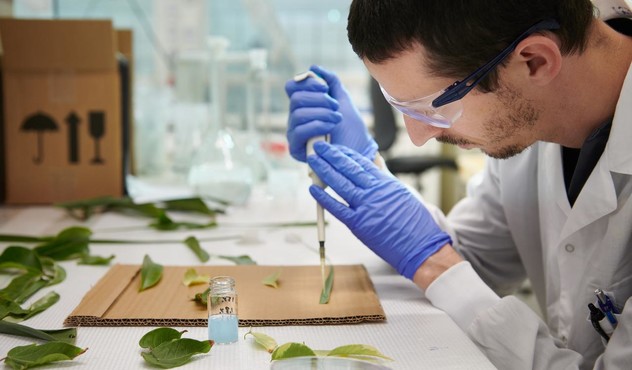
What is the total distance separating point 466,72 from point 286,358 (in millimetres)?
563

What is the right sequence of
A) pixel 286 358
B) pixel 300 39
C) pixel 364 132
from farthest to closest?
pixel 300 39
pixel 364 132
pixel 286 358

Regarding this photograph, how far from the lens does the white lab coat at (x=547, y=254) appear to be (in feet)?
3.24

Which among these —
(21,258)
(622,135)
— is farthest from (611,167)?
(21,258)

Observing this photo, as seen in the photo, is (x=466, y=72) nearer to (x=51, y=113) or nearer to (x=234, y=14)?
(x=51, y=113)

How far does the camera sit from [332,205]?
117cm

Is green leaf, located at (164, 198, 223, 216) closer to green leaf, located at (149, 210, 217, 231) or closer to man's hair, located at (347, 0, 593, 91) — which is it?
green leaf, located at (149, 210, 217, 231)

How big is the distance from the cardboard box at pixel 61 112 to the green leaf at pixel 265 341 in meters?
1.19

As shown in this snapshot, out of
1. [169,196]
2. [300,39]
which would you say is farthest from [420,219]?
[300,39]

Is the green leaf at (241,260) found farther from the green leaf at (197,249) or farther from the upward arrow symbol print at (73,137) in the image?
the upward arrow symbol print at (73,137)

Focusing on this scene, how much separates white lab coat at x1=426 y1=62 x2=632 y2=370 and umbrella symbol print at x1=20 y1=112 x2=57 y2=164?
1143 millimetres

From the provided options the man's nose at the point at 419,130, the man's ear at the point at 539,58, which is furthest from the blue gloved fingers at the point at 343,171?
the man's ear at the point at 539,58

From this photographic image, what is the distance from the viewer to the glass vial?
2.75ft

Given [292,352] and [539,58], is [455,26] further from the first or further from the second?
[292,352]

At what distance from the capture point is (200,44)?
311 centimetres
